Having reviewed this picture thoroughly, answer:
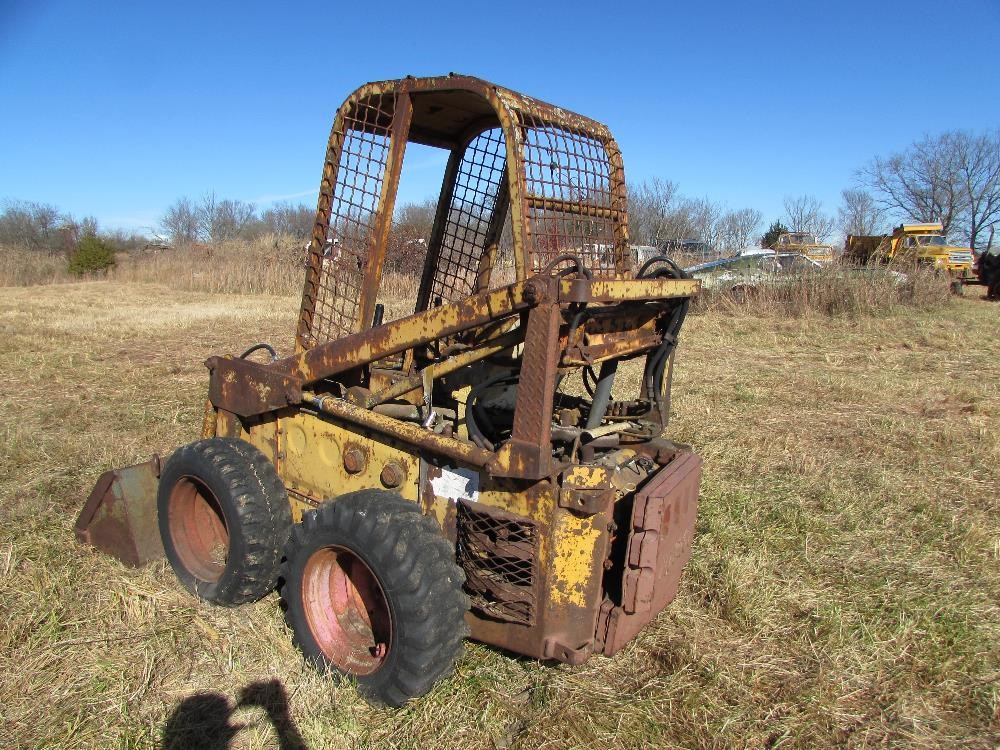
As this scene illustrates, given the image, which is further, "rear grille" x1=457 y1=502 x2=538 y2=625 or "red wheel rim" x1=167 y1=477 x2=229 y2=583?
"red wheel rim" x1=167 y1=477 x2=229 y2=583

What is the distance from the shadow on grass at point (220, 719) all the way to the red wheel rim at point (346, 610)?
246 mm

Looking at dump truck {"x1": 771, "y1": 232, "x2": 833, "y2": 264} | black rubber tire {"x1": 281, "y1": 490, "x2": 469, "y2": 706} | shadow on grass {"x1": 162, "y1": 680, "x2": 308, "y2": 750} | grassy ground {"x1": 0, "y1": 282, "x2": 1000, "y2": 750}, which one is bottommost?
shadow on grass {"x1": 162, "y1": 680, "x2": 308, "y2": 750}

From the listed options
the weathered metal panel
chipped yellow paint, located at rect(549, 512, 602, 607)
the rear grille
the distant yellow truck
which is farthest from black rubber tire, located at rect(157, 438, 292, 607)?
the distant yellow truck

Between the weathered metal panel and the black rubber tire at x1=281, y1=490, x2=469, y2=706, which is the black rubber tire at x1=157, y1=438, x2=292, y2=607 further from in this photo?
the weathered metal panel

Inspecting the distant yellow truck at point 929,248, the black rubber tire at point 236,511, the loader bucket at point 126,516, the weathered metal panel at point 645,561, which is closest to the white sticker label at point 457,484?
the weathered metal panel at point 645,561

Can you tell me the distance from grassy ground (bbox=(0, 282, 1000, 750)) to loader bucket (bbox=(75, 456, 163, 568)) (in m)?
0.09

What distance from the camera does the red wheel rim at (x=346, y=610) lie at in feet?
8.95

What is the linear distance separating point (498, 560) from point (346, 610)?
747 millimetres

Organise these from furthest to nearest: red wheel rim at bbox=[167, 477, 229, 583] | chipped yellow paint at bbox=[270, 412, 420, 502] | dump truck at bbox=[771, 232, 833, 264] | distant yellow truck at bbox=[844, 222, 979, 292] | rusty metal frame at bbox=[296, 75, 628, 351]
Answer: distant yellow truck at bbox=[844, 222, 979, 292]
dump truck at bbox=[771, 232, 833, 264]
red wheel rim at bbox=[167, 477, 229, 583]
chipped yellow paint at bbox=[270, 412, 420, 502]
rusty metal frame at bbox=[296, 75, 628, 351]

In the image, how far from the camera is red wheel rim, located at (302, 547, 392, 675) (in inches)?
107

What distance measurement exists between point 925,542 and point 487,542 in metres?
2.80

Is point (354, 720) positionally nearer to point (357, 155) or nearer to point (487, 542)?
point (487, 542)

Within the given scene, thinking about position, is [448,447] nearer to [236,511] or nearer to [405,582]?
[405,582]

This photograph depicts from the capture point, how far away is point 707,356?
998cm
